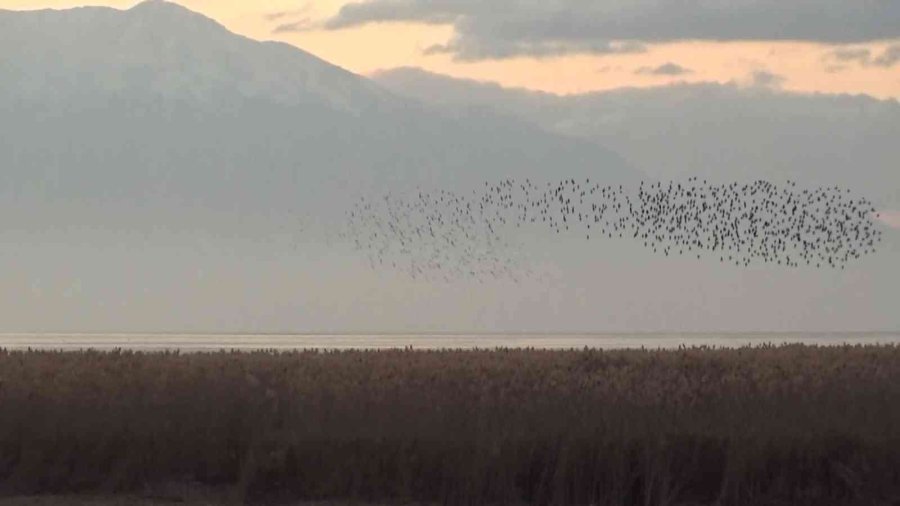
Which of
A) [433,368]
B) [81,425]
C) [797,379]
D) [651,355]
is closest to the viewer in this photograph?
[81,425]

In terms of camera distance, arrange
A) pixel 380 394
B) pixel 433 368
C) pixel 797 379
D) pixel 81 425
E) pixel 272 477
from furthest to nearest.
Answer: pixel 433 368 < pixel 797 379 < pixel 380 394 < pixel 81 425 < pixel 272 477

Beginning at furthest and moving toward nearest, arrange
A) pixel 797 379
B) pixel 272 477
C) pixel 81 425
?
pixel 797 379
pixel 81 425
pixel 272 477

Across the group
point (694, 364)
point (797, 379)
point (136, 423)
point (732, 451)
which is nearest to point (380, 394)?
point (136, 423)

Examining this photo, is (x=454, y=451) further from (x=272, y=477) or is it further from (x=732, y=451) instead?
(x=732, y=451)

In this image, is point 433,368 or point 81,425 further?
point 433,368

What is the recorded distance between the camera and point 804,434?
16750 millimetres

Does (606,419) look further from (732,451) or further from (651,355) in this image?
(651,355)

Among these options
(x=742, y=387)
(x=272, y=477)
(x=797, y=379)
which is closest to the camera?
(x=272, y=477)

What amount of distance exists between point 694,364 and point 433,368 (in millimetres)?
6742

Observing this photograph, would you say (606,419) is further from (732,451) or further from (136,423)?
(136,423)

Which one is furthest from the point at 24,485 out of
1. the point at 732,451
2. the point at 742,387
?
the point at 742,387

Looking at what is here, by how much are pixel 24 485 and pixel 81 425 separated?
102 cm

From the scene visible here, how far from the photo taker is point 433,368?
3038cm

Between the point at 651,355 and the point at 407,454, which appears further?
the point at 651,355
